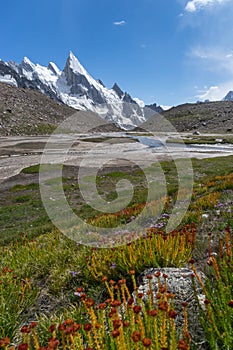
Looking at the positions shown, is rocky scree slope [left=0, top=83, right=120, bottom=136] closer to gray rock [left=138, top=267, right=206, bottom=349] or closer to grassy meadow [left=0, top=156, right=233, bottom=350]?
grassy meadow [left=0, top=156, right=233, bottom=350]

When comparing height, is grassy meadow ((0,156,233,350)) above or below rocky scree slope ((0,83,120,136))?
below

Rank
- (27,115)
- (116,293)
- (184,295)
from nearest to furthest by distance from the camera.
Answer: (184,295), (116,293), (27,115)

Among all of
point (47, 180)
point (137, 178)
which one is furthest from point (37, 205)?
point (137, 178)

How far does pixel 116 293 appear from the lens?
13.1 feet

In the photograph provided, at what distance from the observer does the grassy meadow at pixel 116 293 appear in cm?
236

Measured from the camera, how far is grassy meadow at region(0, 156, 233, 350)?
236cm

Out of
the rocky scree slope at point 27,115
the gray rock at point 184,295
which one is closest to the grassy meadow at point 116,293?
the gray rock at point 184,295

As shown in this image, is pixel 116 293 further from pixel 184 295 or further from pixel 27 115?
pixel 27 115

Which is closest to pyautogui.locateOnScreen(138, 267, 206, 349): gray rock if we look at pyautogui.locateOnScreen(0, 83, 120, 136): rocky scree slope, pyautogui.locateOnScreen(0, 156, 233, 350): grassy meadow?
pyautogui.locateOnScreen(0, 156, 233, 350): grassy meadow

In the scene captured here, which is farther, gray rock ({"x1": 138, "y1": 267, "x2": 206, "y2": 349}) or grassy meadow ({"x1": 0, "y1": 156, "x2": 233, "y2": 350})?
gray rock ({"x1": 138, "y1": 267, "x2": 206, "y2": 349})

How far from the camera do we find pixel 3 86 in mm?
175125

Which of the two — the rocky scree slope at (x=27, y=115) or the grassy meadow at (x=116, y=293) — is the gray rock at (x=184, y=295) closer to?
the grassy meadow at (x=116, y=293)

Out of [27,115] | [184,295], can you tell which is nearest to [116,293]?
[184,295]

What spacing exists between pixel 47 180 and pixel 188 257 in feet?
91.4
